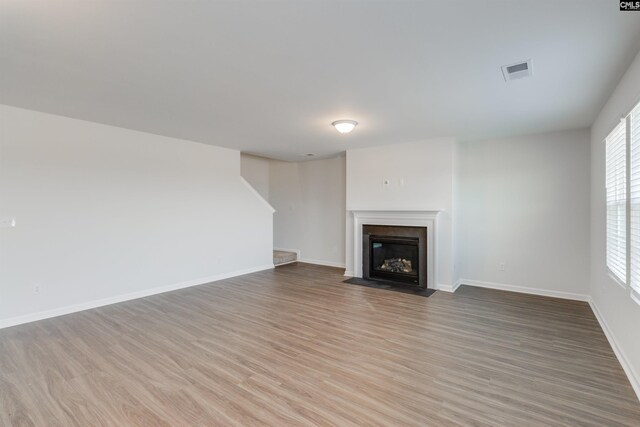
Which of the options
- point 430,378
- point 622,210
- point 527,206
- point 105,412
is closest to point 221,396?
point 105,412

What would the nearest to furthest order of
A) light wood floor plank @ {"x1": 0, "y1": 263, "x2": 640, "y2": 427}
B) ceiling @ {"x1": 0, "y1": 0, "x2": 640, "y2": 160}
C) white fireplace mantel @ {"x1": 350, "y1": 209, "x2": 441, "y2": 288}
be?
ceiling @ {"x1": 0, "y1": 0, "x2": 640, "y2": 160}, light wood floor plank @ {"x1": 0, "y1": 263, "x2": 640, "y2": 427}, white fireplace mantel @ {"x1": 350, "y1": 209, "x2": 441, "y2": 288}

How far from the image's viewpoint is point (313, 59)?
239 cm

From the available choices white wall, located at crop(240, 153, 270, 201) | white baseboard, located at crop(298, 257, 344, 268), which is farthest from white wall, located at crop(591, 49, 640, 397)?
white wall, located at crop(240, 153, 270, 201)

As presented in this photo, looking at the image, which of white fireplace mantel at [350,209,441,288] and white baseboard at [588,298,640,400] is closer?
white baseboard at [588,298,640,400]

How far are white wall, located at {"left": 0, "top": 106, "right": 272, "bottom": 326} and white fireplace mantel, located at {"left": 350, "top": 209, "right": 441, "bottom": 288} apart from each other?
7.88 ft

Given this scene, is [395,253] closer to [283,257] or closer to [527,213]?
[527,213]

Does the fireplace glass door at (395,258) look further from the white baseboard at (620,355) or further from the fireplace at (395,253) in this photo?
the white baseboard at (620,355)

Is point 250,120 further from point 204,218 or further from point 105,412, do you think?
point 105,412

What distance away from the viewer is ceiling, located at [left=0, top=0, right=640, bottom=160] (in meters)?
1.82

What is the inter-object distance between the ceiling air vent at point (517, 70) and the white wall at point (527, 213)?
257 cm

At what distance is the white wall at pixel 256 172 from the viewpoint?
770cm

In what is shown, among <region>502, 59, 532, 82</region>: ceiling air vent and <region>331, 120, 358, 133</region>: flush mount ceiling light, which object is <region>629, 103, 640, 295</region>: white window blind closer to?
<region>502, 59, 532, 82</region>: ceiling air vent

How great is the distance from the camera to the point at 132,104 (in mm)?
3412

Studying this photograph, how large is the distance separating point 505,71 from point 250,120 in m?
2.88
